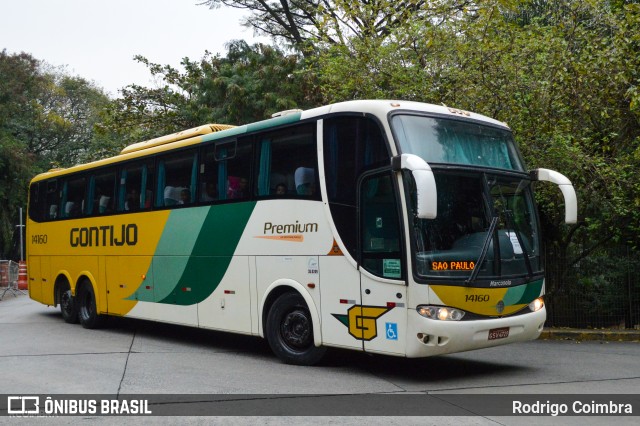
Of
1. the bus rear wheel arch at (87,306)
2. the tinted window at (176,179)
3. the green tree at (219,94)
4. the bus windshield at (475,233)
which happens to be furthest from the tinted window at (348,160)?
the green tree at (219,94)

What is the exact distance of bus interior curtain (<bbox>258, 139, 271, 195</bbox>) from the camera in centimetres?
1084

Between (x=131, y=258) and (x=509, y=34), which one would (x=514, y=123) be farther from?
(x=131, y=258)

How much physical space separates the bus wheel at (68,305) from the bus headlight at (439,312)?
9811 mm

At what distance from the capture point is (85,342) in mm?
13086

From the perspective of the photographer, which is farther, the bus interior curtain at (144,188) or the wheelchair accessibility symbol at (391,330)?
the bus interior curtain at (144,188)

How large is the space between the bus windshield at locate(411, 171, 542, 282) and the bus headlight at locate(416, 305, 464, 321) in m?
0.37

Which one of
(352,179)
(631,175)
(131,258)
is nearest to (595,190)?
(631,175)

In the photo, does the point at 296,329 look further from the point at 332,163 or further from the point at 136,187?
the point at 136,187

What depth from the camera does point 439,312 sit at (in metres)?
8.69

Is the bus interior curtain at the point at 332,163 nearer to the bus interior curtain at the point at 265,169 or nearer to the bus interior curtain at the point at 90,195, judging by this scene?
the bus interior curtain at the point at 265,169

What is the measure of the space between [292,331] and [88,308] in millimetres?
6897

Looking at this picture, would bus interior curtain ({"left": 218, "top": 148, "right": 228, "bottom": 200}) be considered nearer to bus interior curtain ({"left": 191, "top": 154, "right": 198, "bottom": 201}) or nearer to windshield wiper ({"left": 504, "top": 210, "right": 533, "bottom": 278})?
bus interior curtain ({"left": 191, "top": 154, "right": 198, "bottom": 201})

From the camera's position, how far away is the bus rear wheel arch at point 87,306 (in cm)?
1538

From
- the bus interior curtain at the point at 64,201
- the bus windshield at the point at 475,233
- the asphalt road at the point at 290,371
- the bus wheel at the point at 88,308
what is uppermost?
the bus interior curtain at the point at 64,201
